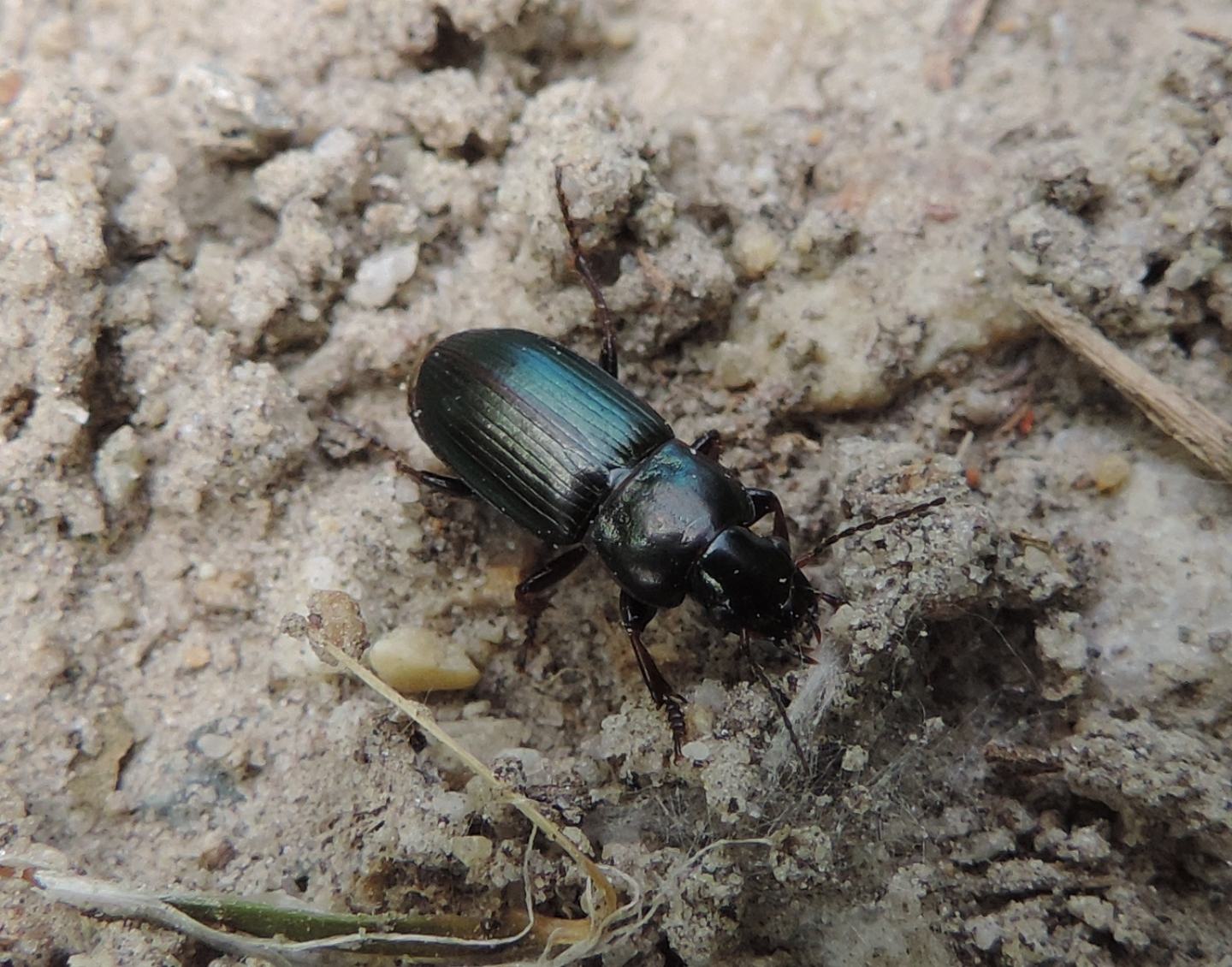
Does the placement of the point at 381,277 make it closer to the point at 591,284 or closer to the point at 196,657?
the point at 591,284

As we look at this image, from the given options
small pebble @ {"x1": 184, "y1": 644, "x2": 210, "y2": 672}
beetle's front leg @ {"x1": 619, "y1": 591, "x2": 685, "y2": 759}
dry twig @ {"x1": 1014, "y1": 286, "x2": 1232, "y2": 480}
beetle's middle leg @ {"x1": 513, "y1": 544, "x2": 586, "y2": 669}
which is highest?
dry twig @ {"x1": 1014, "y1": 286, "x2": 1232, "y2": 480}

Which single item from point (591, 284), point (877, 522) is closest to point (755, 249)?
point (591, 284)

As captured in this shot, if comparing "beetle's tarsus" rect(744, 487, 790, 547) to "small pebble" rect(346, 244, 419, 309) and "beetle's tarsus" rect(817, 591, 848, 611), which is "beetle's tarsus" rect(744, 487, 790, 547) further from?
"small pebble" rect(346, 244, 419, 309)

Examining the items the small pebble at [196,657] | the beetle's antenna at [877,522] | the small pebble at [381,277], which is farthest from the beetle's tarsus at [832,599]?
the small pebble at [196,657]

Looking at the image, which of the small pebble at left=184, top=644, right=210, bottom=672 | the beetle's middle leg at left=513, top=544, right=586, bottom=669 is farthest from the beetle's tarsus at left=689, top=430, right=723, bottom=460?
the small pebble at left=184, top=644, right=210, bottom=672

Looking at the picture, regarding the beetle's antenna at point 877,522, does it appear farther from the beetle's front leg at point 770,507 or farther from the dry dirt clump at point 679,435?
the beetle's front leg at point 770,507

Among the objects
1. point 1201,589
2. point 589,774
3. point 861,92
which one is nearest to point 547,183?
point 861,92

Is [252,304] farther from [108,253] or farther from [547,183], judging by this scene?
[547,183]
